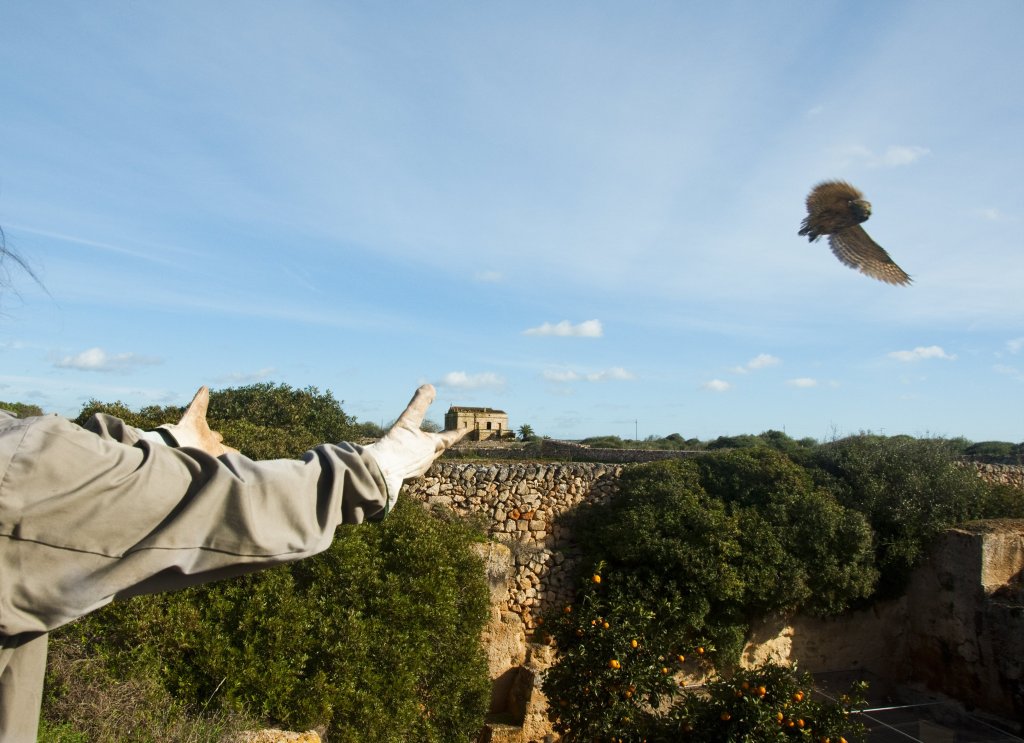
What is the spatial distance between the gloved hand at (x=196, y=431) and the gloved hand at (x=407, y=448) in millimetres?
437

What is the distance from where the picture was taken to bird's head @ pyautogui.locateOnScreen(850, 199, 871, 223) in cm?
1034

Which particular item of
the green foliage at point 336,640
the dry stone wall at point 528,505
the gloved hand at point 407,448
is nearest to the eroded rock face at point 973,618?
the dry stone wall at point 528,505

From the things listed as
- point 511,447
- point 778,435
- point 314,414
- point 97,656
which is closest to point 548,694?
point 97,656

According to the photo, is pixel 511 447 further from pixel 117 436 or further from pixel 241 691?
pixel 117 436

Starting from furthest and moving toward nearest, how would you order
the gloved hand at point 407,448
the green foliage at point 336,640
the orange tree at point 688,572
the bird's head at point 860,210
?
the bird's head at point 860,210, the orange tree at point 688,572, the green foliage at point 336,640, the gloved hand at point 407,448

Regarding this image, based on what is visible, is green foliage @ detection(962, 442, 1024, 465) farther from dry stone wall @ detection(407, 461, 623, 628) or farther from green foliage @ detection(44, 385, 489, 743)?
green foliage @ detection(44, 385, 489, 743)

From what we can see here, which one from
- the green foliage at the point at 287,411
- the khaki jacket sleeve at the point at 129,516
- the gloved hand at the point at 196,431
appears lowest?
the khaki jacket sleeve at the point at 129,516

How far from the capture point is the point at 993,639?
41.4ft

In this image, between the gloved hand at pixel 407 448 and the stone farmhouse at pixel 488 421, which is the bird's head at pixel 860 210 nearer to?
the gloved hand at pixel 407 448

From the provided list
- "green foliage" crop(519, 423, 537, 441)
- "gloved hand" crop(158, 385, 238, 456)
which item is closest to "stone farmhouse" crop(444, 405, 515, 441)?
"green foliage" crop(519, 423, 537, 441)

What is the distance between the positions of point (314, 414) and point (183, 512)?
1300 cm

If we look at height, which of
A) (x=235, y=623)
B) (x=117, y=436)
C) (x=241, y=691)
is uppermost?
(x=117, y=436)

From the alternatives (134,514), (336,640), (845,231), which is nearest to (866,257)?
(845,231)

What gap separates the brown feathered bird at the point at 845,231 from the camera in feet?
35.0
